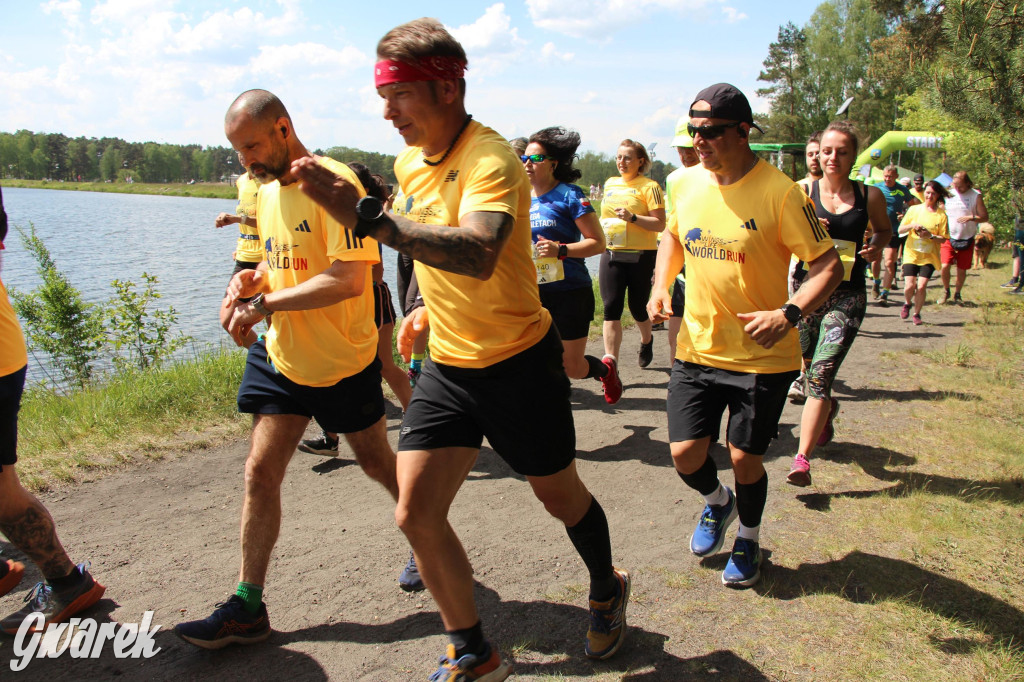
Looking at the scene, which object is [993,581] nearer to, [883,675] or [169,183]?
[883,675]

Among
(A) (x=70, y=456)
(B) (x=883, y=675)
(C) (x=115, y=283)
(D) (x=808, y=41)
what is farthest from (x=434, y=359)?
(D) (x=808, y=41)

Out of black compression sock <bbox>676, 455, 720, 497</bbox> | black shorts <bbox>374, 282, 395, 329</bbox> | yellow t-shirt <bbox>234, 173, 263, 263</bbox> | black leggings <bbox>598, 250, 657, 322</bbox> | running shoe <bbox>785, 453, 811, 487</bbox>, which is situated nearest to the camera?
black compression sock <bbox>676, 455, 720, 497</bbox>

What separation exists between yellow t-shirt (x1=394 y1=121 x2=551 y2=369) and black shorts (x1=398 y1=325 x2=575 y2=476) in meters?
0.06

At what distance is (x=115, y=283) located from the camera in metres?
8.51

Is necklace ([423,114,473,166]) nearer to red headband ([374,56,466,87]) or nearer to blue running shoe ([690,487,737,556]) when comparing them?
red headband ([374,56,466,87])

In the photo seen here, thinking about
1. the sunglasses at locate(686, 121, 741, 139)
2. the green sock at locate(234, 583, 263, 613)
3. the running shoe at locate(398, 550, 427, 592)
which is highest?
the sunglasses at locate(686, 121, 741, 139)

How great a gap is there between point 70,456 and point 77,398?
5.56 ft

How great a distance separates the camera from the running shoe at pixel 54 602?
10.4ft

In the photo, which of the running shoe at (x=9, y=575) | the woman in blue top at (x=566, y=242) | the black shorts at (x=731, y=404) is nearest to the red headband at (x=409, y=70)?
the black shorts at (x=731, y=404)

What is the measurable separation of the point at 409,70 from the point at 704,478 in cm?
238

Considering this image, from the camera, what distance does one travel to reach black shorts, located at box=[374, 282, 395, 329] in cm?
561

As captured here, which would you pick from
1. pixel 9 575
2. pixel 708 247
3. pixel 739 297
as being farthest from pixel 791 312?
pixel 9 575

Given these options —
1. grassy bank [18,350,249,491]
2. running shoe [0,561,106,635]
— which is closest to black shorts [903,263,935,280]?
grassy bank [18,350,249,491]
